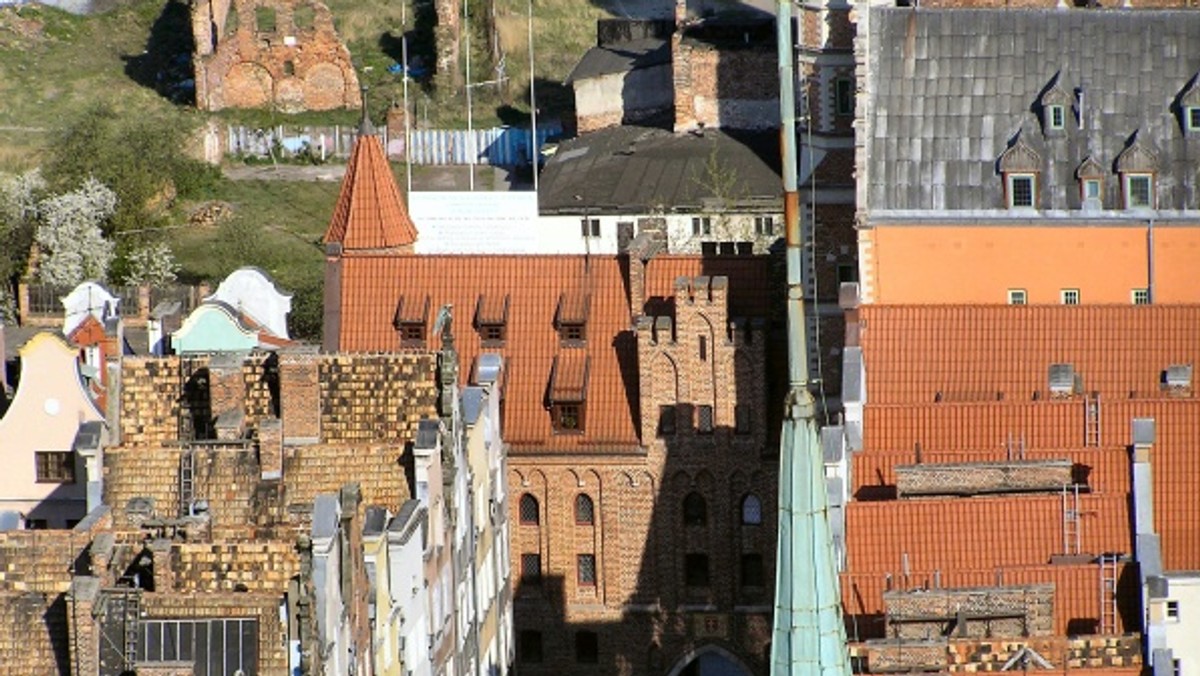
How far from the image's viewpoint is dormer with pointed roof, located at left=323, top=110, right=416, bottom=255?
103938mm

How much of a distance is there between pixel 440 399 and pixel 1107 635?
18272mm

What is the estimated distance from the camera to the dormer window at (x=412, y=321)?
9869cm

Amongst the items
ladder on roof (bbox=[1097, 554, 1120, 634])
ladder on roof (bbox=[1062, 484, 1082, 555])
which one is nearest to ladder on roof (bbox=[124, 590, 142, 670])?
ladder on roof (bbox=[1097, 554, 1120, 634])

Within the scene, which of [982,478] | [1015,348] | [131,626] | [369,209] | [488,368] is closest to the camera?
[131,626]

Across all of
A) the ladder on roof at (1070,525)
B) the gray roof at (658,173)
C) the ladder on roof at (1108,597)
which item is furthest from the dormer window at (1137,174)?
the gray roof at (658,173)

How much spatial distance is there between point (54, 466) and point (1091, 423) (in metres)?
25.4

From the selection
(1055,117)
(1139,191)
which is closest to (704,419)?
(1055,117)

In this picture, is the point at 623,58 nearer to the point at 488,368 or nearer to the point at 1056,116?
the point at 1056,116

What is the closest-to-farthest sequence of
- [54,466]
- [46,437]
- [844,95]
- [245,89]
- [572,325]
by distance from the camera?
[54,466]
[46,437]
[572,325]
[844,95]
[245,89]

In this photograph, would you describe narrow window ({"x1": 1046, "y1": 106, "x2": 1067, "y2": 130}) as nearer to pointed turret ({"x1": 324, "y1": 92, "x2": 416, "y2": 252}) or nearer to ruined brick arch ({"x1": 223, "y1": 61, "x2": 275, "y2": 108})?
pointed turret ({"x1": 324, "y1": 92, "x2": 416, "y2": 252})

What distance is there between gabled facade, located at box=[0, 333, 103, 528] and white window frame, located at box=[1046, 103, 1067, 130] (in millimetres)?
26346

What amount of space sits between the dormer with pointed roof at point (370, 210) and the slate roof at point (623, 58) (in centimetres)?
3384

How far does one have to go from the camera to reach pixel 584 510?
319 ft

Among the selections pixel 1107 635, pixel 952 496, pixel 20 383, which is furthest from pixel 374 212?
pixel 1107 635
